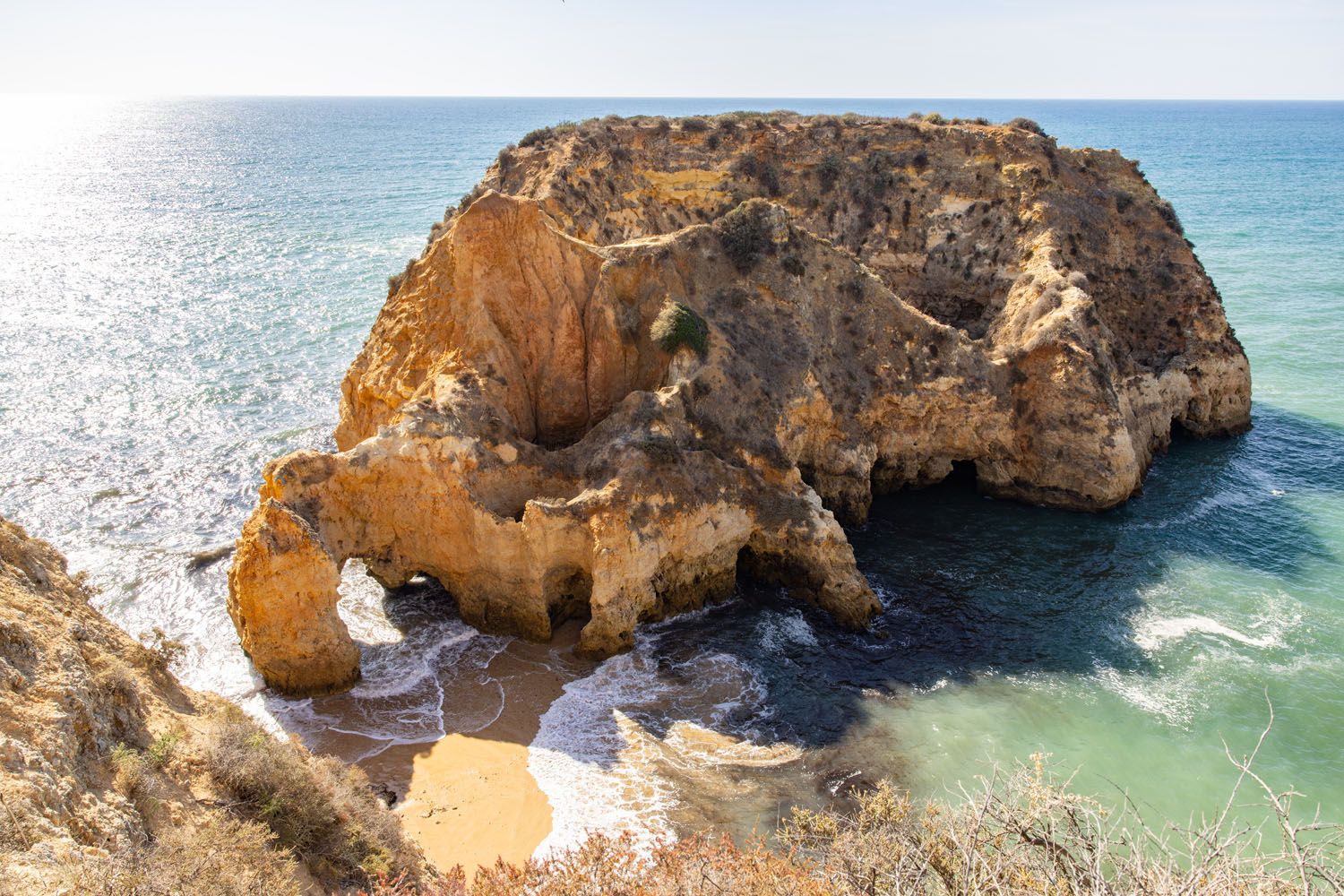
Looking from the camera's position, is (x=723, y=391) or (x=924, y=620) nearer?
(x=924, y=620)

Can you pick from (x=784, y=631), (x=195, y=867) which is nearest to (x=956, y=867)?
(x=195, y=867)

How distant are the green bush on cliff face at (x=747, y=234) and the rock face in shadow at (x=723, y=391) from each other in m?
0.09

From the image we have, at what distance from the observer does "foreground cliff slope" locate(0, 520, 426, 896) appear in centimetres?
842

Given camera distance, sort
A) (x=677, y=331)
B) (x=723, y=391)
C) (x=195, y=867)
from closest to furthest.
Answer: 1. (x=195, y=867)
2. (x=677, y=331)
3. (x=723, y=391)

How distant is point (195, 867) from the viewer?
8.80m

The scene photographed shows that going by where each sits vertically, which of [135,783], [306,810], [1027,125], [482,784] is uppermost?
[1027,125]

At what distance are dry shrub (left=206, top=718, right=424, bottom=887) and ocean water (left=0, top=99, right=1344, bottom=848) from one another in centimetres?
393

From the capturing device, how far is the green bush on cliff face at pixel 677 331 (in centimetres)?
2397

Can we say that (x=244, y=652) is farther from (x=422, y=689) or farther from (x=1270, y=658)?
(x=1270, y=658)

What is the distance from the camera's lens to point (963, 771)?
57.0ft

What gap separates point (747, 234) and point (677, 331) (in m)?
4.99

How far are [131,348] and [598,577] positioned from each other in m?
34.6

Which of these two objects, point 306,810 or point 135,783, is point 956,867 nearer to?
point 306,810

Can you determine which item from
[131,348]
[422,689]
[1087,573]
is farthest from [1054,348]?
[131,348]
